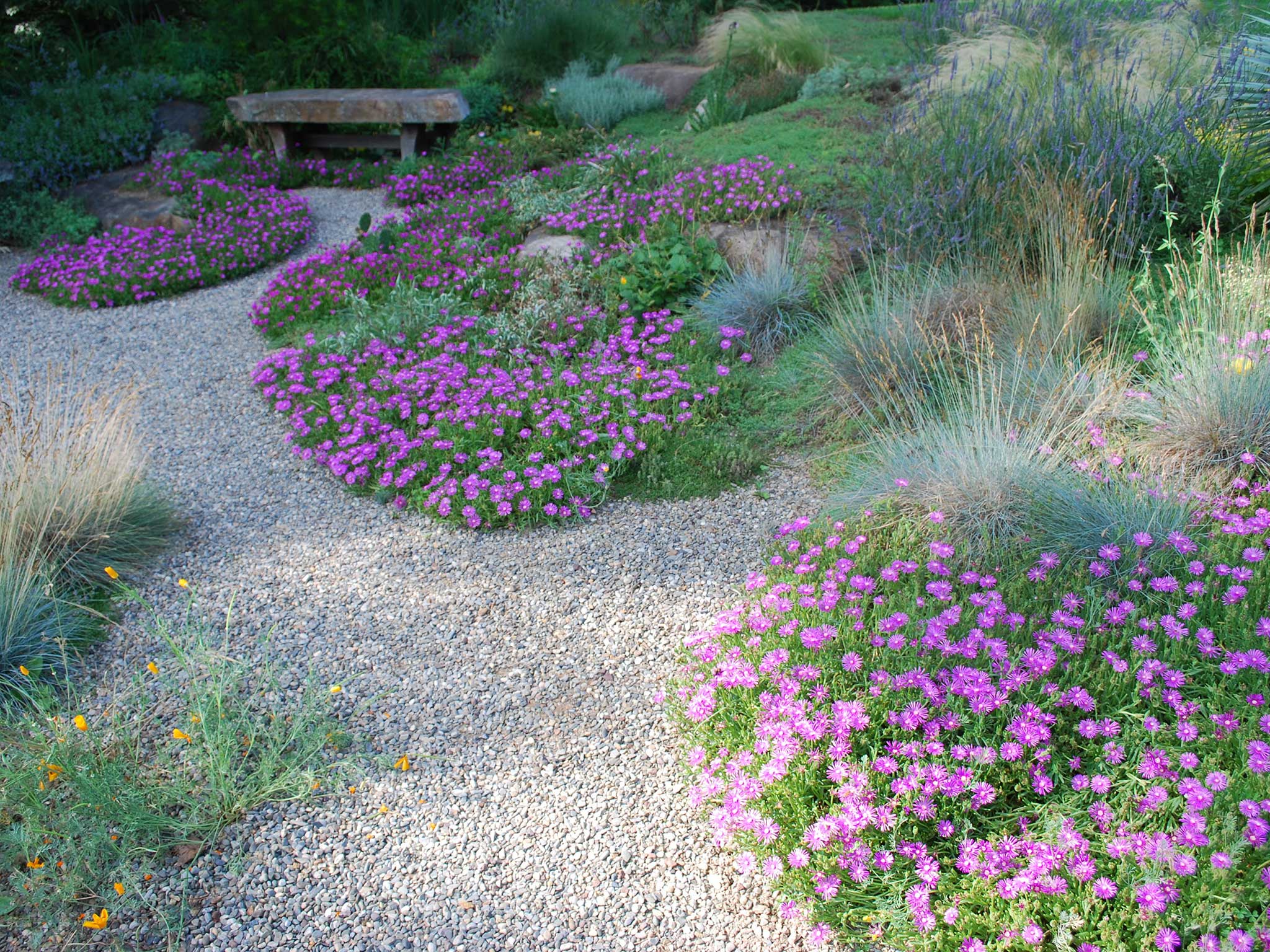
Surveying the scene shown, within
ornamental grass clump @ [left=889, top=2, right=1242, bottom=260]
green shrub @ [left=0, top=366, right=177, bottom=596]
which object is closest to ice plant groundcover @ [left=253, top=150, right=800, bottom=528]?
green shrub @ [left=0, top=366, right=177, bottom=596]

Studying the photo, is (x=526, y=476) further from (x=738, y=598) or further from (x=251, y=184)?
(x=251, y=184)

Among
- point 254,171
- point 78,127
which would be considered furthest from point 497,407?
point 78,127

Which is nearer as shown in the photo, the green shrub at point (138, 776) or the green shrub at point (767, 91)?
the green shrub at point (138, 776)

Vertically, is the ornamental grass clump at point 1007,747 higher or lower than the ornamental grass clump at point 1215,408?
lower

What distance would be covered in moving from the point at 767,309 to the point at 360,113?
20.4 ft

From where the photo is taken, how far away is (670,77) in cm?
1014

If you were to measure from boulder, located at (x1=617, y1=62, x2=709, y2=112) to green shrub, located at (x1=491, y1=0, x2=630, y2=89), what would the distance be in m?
0.74

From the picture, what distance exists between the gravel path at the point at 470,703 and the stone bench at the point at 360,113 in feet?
17.9

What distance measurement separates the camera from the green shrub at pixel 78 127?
8.92 meters

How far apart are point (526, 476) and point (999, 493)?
193cm

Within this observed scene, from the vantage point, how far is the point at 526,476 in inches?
158

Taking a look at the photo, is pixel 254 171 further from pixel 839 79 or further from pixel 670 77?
pixel 839 79

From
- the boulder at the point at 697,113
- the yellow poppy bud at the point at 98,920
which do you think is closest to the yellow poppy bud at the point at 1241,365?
the yellow poppy bud at the point at 98,920

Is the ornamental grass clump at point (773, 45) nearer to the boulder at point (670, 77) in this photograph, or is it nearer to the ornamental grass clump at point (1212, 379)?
the boulder at point (670, 77)
